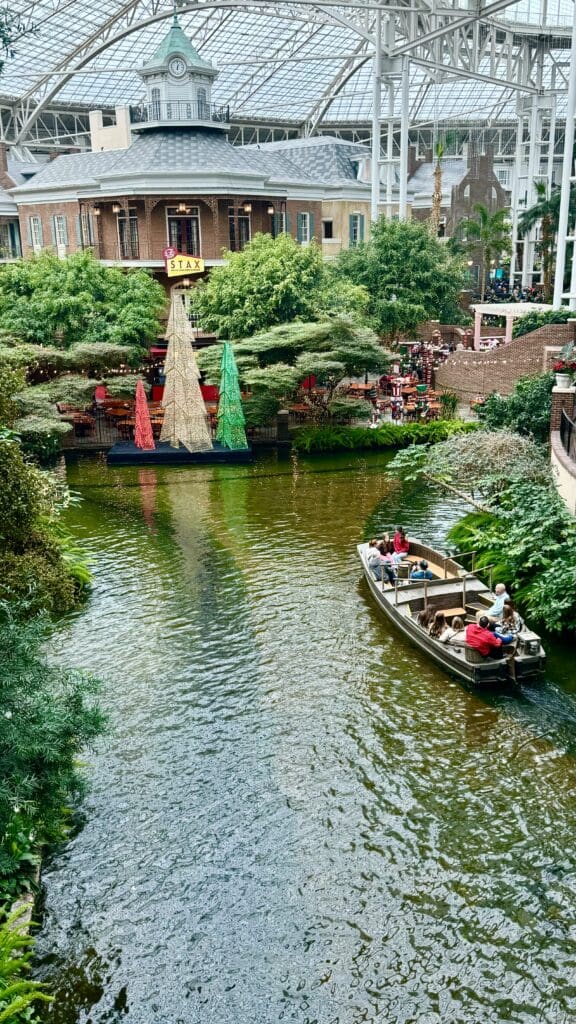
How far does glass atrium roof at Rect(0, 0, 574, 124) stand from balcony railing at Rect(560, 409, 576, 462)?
31.6 metres

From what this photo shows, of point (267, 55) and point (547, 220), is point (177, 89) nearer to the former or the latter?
point (547, 220)

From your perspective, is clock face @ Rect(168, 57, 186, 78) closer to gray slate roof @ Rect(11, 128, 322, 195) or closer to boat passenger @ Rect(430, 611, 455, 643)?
gray slate roof @ Rect(11, 128, 322, 195)

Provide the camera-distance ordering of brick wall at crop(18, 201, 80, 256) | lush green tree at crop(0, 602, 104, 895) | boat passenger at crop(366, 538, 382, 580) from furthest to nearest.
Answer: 1. brick wall at crop(18, 201, 80, 256)
2. boat passenger at crop(366, 538, 382, 580)
3. lush green tree at crop(0, 602, 104, 895)

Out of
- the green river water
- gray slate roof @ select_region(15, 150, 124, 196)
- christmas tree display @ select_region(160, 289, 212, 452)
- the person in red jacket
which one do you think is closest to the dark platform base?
christmas tree display @ select_region(160, 289, 212, 452)

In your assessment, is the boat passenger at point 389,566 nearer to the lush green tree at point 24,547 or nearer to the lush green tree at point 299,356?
the lush green tree at point 24,547

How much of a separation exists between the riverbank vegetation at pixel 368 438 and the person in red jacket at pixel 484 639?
69.7 feet

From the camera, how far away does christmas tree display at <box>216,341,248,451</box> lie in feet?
127

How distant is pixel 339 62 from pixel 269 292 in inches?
2322

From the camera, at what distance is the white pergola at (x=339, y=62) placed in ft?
175

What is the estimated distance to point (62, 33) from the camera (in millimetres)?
74188

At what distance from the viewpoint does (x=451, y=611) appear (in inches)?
821

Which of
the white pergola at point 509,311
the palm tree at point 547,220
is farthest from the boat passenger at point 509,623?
the palm tree at point 547,220

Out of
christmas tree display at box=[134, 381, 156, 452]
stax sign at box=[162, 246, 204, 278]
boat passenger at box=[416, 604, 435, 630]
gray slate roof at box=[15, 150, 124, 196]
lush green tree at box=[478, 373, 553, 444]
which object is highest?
gray slate roof at box=[15, 150, 124, 196]

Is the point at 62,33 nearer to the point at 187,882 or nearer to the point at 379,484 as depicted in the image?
the point at 379,484
